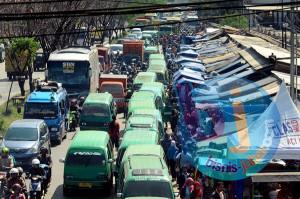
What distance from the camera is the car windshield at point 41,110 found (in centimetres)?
2897

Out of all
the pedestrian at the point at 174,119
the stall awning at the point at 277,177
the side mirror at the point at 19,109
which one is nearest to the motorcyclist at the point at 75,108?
the side mirror at the point at 19,109

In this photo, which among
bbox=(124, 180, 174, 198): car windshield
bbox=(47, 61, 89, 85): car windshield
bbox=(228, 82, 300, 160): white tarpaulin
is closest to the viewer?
bbox=(228, 82, 300, 160): white tarpaulin

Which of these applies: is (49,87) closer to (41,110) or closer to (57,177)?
(41,110)

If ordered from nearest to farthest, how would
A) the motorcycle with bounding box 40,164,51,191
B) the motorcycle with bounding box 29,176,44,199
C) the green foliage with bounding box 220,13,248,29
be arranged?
the motorcycle with bounding box 29,176,44,199
the motorcycle with bounding box 40,164,51,191
the green foliage with bounding box 220,13,248,29

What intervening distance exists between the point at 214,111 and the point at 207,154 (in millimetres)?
3654

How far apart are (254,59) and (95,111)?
6.88 meters

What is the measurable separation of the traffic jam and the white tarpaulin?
2cm

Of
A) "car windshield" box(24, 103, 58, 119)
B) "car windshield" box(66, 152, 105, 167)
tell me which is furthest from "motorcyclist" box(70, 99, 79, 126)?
"car windshield" box(66, 152, 105, 167)

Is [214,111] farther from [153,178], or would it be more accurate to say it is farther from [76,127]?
[76,127]

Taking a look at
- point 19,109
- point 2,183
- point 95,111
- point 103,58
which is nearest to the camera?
point 2,183

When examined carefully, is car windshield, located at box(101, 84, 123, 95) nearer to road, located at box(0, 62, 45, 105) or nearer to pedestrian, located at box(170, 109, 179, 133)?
road, located at box(0, 62, 45, 105)

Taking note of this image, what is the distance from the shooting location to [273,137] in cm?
1561

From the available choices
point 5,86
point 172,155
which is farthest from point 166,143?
point 5,86

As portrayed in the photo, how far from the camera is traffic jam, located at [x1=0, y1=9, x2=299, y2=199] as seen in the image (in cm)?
1588
